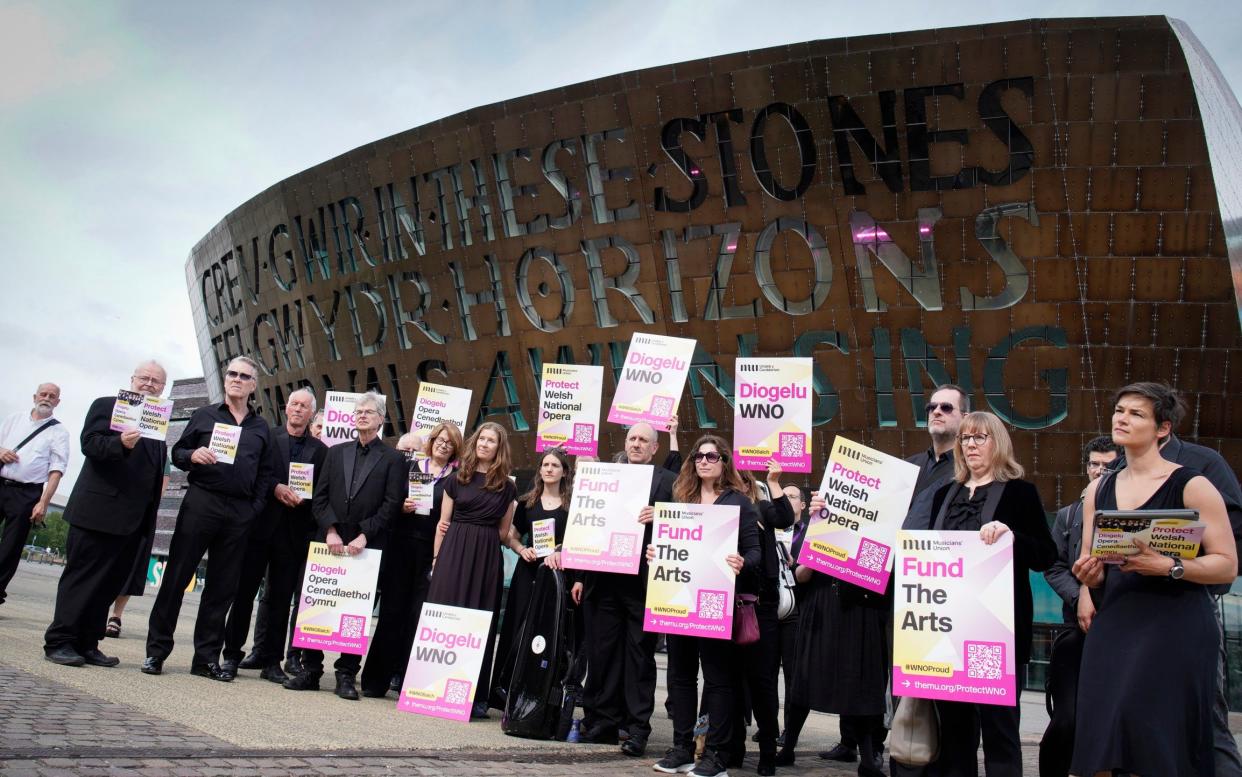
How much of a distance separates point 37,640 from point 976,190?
1748cm

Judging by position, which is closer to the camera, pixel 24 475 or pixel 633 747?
pixel 633 747

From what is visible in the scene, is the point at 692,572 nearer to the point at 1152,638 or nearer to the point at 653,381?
the point at 1152,638

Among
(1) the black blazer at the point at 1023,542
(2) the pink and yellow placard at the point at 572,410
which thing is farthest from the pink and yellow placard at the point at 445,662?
(1) the black blazer at the point at 1023,542

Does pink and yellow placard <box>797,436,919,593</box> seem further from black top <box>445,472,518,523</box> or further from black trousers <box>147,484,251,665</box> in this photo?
black trousers <box>147,484,251,665</box>

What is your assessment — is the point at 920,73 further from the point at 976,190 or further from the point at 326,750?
the point at 326,750

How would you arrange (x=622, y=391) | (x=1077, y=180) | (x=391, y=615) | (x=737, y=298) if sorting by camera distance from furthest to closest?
(x=737, y=298) → (x=1077, y=180) → (x=622, y=391) → (x=391, y=615)

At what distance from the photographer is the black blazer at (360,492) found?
27.2 feet

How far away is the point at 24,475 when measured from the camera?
9.44 meters

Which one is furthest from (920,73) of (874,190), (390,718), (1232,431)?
(390,718)

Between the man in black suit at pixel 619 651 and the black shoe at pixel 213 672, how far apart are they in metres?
2.80

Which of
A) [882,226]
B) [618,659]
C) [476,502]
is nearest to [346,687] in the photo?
[476,502]

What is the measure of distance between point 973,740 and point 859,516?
1.76 m

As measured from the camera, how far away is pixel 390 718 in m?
6.93

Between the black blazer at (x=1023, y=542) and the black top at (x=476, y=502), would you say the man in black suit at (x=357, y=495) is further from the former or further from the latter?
the black blazer at (x=1023, y=542)
